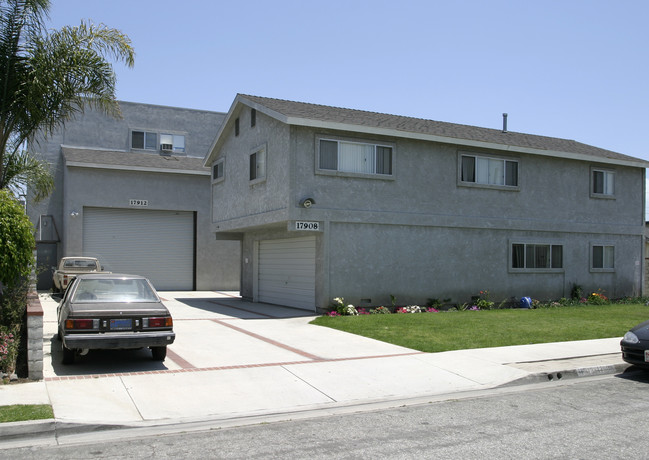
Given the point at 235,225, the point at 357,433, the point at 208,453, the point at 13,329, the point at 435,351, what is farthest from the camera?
the point at 235,225

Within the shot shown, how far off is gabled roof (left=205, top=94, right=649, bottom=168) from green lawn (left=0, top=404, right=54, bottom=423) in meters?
11.0

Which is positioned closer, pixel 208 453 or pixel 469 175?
pixel 208 453

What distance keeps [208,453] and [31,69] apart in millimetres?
9673

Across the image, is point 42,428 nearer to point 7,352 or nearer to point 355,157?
point 7,352

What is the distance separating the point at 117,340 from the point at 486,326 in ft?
29.8

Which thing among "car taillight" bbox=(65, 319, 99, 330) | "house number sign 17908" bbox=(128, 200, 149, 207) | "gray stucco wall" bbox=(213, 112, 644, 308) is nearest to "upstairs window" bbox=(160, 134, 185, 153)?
"house number sign 17908" bbox=(128, 200, 149, 207)

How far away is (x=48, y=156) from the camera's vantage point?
90.7 ft

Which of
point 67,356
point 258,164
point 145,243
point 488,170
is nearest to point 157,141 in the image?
point 145,243

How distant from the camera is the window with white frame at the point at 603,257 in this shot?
22562 millimetres

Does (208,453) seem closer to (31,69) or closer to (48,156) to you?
(31,69)

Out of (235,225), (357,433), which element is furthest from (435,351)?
(235,225)

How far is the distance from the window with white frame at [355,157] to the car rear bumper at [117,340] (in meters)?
8.99

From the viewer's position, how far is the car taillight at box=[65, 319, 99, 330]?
9062 millimetres

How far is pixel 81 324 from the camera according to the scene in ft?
29.9
